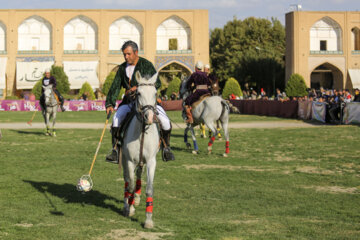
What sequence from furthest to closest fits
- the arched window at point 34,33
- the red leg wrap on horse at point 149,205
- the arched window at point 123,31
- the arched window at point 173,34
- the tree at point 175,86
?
the arched window at point 173,34 → the arched window at point 123,31 → the arched window at point 34,33 → the tree at point 175,86 → the red leg wrap on horse at point 149,205

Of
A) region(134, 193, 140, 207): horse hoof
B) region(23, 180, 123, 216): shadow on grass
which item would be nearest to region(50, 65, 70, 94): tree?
region(23, 180, 123, 216): shadow on grass

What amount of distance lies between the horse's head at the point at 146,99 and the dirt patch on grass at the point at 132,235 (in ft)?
3.98

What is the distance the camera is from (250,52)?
69.3m

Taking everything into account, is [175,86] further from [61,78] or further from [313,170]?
[313,170]

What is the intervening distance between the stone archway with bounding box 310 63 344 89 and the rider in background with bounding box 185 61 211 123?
170 ft

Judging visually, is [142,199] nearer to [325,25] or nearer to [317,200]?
[317,200]

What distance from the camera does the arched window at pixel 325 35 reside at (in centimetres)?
6319

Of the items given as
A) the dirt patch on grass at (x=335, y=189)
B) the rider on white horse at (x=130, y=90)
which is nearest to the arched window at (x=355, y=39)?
the dirt patch on grass at (x=335, y=189)

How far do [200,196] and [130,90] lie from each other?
6.76 feet

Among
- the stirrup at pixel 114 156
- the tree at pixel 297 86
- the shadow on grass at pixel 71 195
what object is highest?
the tree at pixel 297 86

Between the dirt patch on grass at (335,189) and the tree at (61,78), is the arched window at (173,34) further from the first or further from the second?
the dirt patch on grass at (335,189)

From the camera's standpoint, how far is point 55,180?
9.45 meters

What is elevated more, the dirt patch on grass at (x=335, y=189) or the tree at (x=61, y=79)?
the tree at (x=61, y=79)

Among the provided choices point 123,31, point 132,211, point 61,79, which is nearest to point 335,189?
point 132,211
